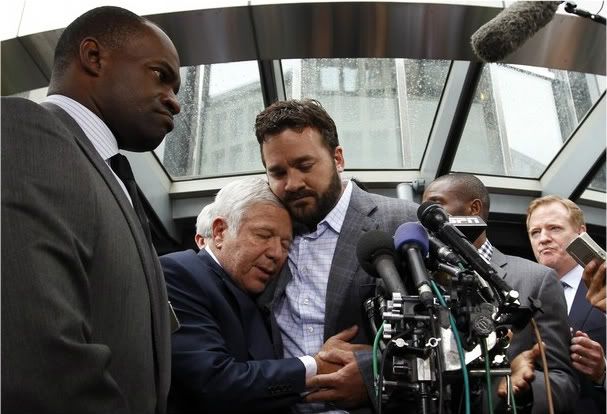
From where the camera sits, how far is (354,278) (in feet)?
8.68

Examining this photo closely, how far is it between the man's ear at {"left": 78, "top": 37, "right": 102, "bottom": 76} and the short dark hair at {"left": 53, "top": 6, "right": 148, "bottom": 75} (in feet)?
0.06

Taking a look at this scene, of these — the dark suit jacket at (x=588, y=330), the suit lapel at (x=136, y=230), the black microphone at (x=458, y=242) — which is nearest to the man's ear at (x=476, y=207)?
the dark suit jacket at (x=588, y=330)

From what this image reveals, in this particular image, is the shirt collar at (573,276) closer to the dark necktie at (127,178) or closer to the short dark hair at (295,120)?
the short dark hair at (295,120)

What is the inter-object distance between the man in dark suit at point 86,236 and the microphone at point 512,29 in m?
0.90

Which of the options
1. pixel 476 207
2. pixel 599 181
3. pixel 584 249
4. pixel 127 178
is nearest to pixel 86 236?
pixel 127 178

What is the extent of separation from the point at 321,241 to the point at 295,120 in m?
0.48

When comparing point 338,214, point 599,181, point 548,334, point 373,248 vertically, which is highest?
point 599,181

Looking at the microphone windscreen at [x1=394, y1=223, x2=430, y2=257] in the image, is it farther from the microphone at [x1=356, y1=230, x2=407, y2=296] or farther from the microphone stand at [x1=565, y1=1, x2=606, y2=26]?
the microphone stand at [x1=565, y1=1, x2=606, y2=26]

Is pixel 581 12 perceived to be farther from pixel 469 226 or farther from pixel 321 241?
pixel 321 241

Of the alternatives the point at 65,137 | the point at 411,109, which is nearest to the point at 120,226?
the point at 65,137

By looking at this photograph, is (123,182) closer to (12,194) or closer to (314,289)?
(12,194)

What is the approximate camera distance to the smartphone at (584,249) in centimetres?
252

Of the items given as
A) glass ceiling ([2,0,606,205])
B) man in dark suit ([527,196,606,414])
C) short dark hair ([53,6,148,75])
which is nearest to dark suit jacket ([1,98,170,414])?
short dark hair ([53,6,148,75])

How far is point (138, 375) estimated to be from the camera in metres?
1.83
